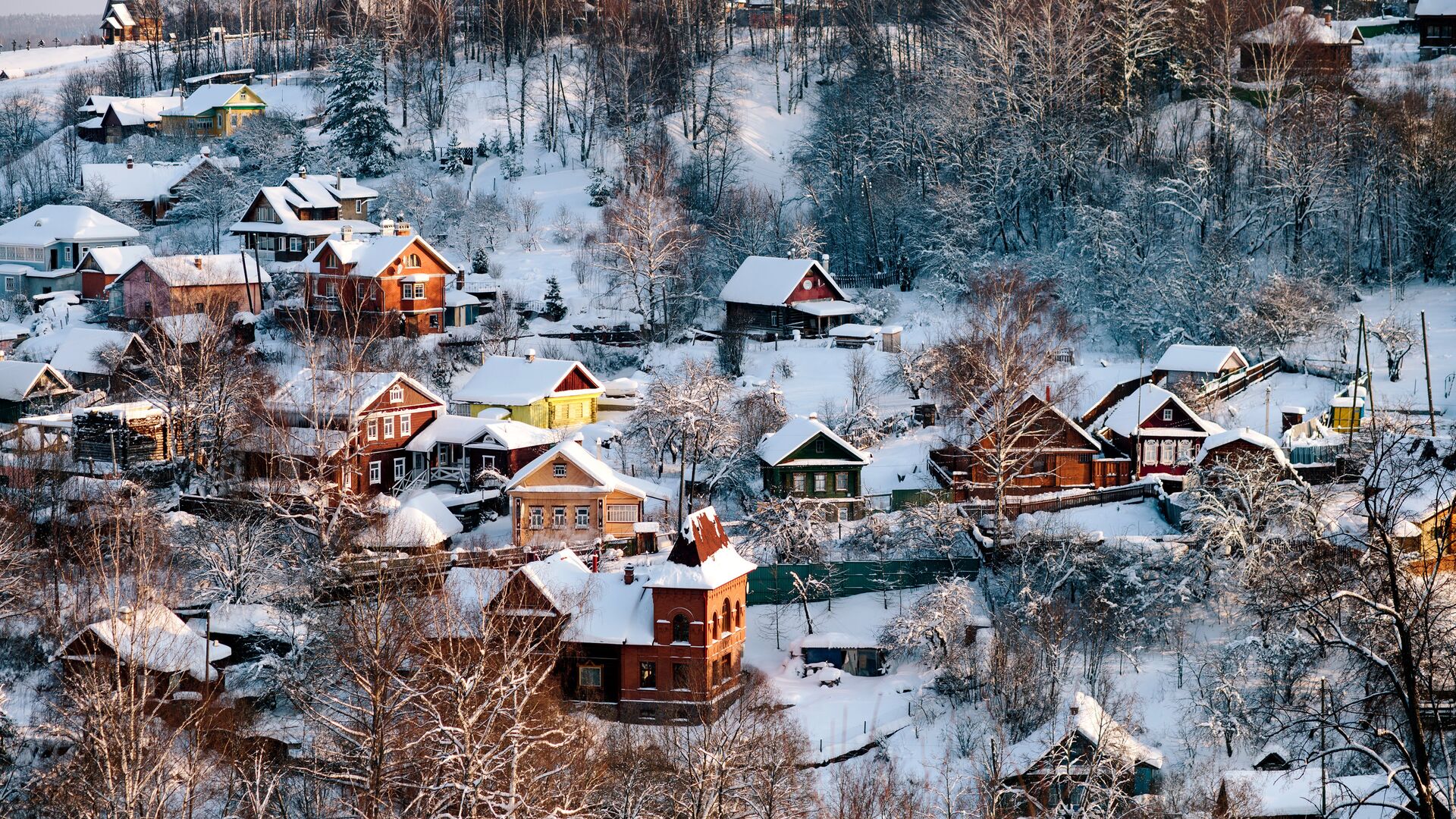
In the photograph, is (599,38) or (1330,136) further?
(599,38)

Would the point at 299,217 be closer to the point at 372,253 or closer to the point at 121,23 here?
the point at 372,253

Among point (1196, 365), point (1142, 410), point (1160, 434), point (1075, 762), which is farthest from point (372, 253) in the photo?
point (1075, 762)

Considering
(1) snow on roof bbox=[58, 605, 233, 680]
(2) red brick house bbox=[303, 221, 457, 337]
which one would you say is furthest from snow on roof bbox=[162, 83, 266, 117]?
(1) snow on roof bbox=[58, 605, 233, 680]

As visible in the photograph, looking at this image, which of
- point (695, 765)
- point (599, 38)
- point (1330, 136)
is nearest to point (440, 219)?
→ point (599, 38)

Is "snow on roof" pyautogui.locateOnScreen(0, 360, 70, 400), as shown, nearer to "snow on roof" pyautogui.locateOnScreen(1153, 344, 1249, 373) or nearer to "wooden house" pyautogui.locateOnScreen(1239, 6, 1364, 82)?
"snow on roof" pyautogui.locateOnScreen(1153, 344, 1249, 373)

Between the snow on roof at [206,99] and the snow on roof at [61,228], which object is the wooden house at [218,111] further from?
the snow on roof at [61,228]

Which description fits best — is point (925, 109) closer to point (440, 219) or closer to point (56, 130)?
point (440, 219)

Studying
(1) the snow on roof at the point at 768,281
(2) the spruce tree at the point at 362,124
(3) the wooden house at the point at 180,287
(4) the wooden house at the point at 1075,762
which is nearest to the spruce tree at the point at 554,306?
(1) the snow on roof at the point at 768,281
